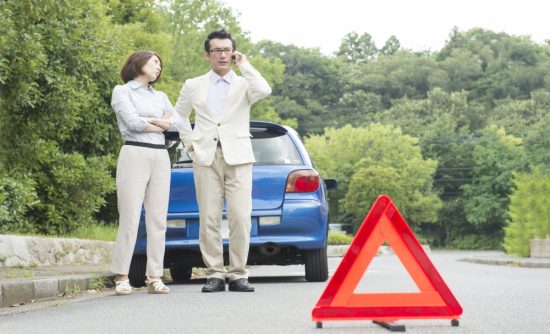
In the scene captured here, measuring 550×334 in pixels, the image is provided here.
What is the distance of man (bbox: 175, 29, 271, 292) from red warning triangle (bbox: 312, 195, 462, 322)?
2722 mm

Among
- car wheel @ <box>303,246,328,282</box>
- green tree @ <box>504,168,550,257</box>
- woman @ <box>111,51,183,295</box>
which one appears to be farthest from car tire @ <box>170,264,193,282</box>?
green tree @ <box>504,168,550,257</box>

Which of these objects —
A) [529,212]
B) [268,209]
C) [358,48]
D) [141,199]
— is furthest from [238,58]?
[358,48]

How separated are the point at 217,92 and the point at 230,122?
292mm

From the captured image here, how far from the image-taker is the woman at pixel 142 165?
26.6 ft

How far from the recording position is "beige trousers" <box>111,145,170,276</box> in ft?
26.6

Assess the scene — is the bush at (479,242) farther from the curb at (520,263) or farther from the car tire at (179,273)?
the car tire at (179,273)

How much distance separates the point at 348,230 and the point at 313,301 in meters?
70.0

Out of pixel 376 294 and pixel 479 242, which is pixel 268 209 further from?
pixel 479 242

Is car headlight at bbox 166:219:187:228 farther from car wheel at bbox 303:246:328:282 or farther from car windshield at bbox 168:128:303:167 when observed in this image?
car wheel at bbox 303:246:328:282

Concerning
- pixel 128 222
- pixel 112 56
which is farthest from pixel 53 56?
pixel 128 222

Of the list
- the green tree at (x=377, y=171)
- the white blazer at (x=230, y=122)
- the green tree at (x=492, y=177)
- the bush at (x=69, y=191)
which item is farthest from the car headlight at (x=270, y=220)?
the green tree at (x=492, y=177)

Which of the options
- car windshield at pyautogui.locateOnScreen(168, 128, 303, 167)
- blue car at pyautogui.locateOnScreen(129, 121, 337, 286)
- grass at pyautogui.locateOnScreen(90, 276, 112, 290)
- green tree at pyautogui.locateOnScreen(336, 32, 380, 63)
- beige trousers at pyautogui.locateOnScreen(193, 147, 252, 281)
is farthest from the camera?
green tree at pyautogui.locateOnScreen(336, 32, 380, 63)

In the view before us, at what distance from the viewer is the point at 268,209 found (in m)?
9.25

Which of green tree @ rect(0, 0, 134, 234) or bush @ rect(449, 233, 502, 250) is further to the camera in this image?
bush @ rect(449, 233, 502, 250)
